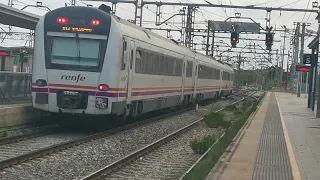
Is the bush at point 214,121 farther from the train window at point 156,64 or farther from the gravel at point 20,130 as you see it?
the gravel at point 20,130

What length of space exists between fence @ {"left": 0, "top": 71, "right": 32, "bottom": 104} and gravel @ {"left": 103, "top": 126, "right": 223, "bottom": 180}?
6791 mm

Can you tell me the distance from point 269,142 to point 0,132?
727 cm

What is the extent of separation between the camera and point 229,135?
14.7 m

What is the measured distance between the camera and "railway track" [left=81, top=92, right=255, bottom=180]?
9328mm

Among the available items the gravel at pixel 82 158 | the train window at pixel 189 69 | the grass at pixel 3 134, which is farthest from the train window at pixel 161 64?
the grass at pixel 3 134

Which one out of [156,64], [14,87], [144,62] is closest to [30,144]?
[144,62]

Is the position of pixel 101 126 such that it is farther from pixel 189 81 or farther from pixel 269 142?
pixel 189 81

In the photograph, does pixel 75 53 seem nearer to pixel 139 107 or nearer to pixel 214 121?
pixel 139 107

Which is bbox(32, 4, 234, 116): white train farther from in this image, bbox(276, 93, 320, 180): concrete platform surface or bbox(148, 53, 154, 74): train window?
bbox(276, 93, 320, 180): concrete platform surface

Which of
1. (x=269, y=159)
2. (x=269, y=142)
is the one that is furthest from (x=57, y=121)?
(x=269, y=159)

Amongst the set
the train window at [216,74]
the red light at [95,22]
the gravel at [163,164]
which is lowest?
the gravel at [163,164]

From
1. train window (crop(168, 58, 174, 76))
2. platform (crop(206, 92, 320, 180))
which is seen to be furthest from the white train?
train window (crop(168, 58, 174, 76))

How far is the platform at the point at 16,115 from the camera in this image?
1463cm

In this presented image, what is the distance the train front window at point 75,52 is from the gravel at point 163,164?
3.14m
